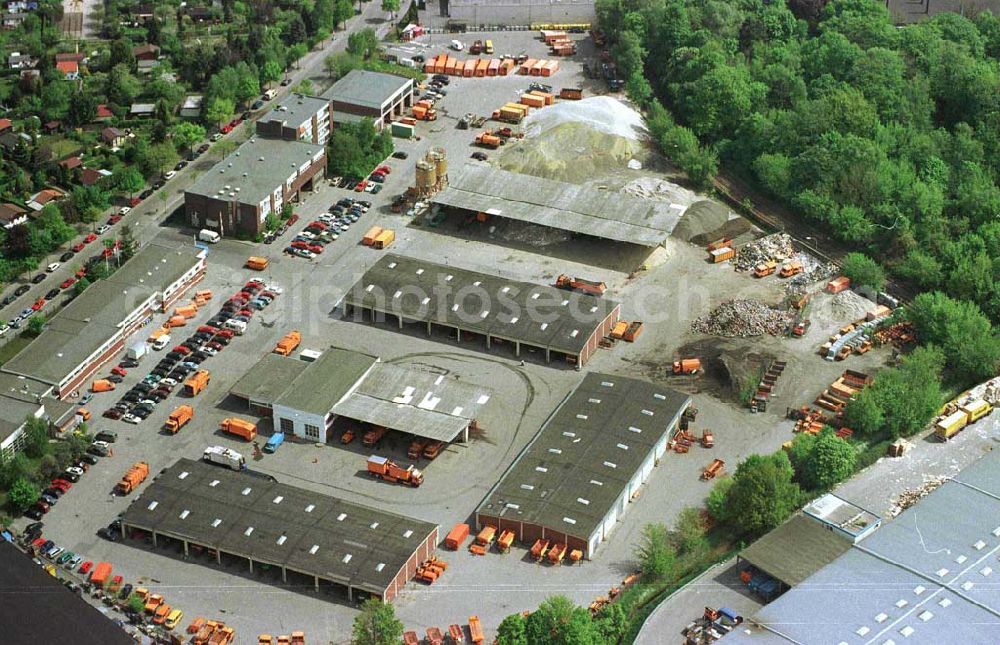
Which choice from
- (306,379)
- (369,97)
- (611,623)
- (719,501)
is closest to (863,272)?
(719,501)

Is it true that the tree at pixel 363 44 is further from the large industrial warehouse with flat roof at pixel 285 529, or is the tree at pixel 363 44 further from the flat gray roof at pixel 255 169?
the large industrial warehouse with flat roof at pixel 285 529

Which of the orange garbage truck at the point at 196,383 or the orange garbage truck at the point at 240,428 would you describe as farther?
the orange garbage truck at the point at 196,383

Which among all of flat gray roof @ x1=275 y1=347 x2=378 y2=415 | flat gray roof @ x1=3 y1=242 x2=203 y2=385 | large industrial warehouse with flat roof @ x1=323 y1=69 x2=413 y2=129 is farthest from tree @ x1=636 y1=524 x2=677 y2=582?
large industrial warehouse with flat roof @ x1=323 y1=69 x2=413 y2=129

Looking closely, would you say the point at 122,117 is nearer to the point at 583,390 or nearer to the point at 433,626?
the point at 583,390

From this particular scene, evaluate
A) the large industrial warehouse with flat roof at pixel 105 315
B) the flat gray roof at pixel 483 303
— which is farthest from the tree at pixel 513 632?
the large industrial warehouse with flat roof at pixel 105 315

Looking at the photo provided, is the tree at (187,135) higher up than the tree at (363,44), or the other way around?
the tree at (363,44)

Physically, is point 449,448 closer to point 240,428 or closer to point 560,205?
point 240,428

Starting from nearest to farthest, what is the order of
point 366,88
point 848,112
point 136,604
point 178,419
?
point 136,604 < point 178,419 < point 848,112 < point 366,88
